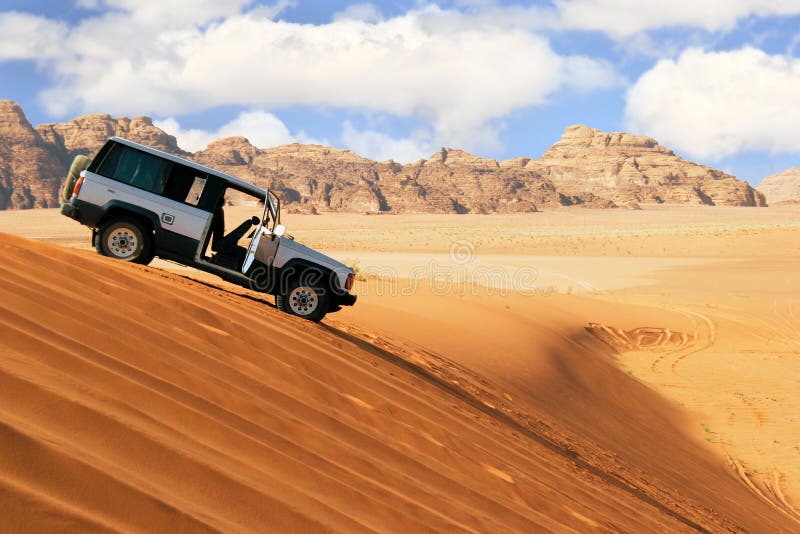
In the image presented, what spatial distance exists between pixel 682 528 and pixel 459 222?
9707cm

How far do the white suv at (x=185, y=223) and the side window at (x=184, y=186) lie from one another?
1 centimetres

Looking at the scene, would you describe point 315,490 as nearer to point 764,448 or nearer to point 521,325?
point 764,448

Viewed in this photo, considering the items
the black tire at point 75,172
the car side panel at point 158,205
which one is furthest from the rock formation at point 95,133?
the car side panel at point 158,205

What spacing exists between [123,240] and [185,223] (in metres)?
0.70

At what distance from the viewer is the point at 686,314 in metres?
22.7

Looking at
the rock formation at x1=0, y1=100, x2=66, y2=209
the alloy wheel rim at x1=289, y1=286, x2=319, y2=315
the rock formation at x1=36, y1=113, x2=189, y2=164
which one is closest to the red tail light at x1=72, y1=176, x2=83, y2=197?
the alloy wheel rim at x1=289, y1=286, x2=319, y2=315

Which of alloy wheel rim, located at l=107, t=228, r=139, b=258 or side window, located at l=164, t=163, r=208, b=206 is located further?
side window, located at l=164, t=163, r=208, b=206

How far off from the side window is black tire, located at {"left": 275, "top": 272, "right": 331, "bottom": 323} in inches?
55.3

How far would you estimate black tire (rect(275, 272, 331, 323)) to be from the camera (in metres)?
8.62

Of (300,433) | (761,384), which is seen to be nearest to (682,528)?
(300,433)

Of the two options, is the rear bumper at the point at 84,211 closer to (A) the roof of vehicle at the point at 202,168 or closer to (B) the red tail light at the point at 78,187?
(B) the red tail light at the point at 78,187

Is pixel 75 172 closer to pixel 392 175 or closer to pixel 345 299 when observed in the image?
pixel 345 299

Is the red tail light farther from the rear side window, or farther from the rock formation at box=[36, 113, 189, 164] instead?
the rock formation at box=[36, 113, 189, 164]

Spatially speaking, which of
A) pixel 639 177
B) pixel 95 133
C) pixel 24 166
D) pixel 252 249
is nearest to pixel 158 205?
pixel 252 249
